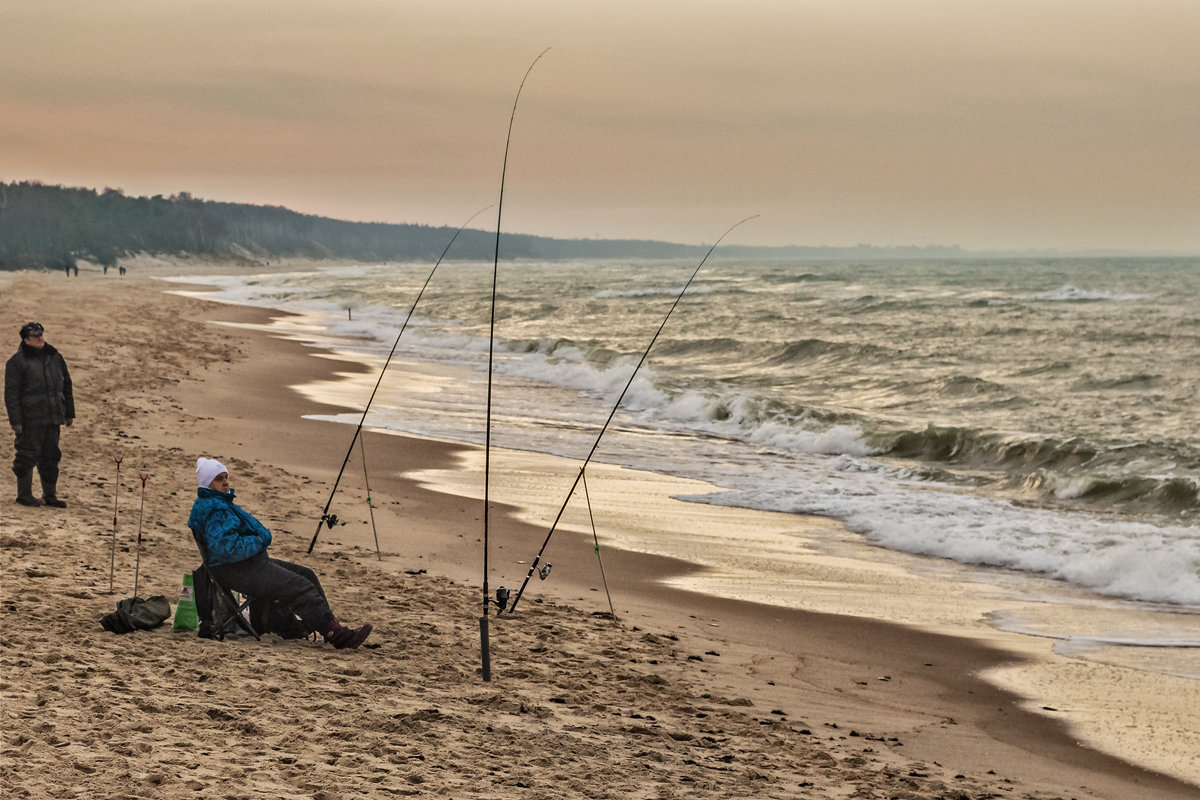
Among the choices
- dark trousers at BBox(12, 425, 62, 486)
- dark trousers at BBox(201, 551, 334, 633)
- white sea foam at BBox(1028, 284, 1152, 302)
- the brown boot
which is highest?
white sea foam at BBox(1028, 284, 1152, 302)

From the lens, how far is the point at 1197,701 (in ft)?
18.8

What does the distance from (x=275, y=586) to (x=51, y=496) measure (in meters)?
3.29

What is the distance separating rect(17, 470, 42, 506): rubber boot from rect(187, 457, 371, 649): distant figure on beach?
304 cm

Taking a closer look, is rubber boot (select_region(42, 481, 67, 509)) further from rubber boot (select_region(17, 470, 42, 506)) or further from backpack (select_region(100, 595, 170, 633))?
backpack (select_region(100, 595, 170, 633))

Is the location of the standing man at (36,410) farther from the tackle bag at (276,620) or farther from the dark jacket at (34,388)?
the tackle bag at (276,620)

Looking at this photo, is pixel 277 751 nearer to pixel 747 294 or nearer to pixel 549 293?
pixel 747 294

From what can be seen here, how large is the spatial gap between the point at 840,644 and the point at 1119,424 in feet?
39.9

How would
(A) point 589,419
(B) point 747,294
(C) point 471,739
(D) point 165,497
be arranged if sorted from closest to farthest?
(C) point 471,739, (D) point 165,497, (A) point 589,419, (B) point 747,294

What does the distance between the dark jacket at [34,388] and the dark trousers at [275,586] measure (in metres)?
3.37

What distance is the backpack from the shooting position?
5.20 m

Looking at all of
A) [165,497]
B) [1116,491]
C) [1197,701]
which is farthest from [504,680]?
[1116,491]

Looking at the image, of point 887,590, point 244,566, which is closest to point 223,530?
point 244,566

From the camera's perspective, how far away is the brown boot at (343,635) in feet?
17.9

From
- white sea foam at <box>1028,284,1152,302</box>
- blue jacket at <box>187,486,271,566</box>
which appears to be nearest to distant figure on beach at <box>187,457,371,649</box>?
blue jacket at <box>187,486,271,566</box>
